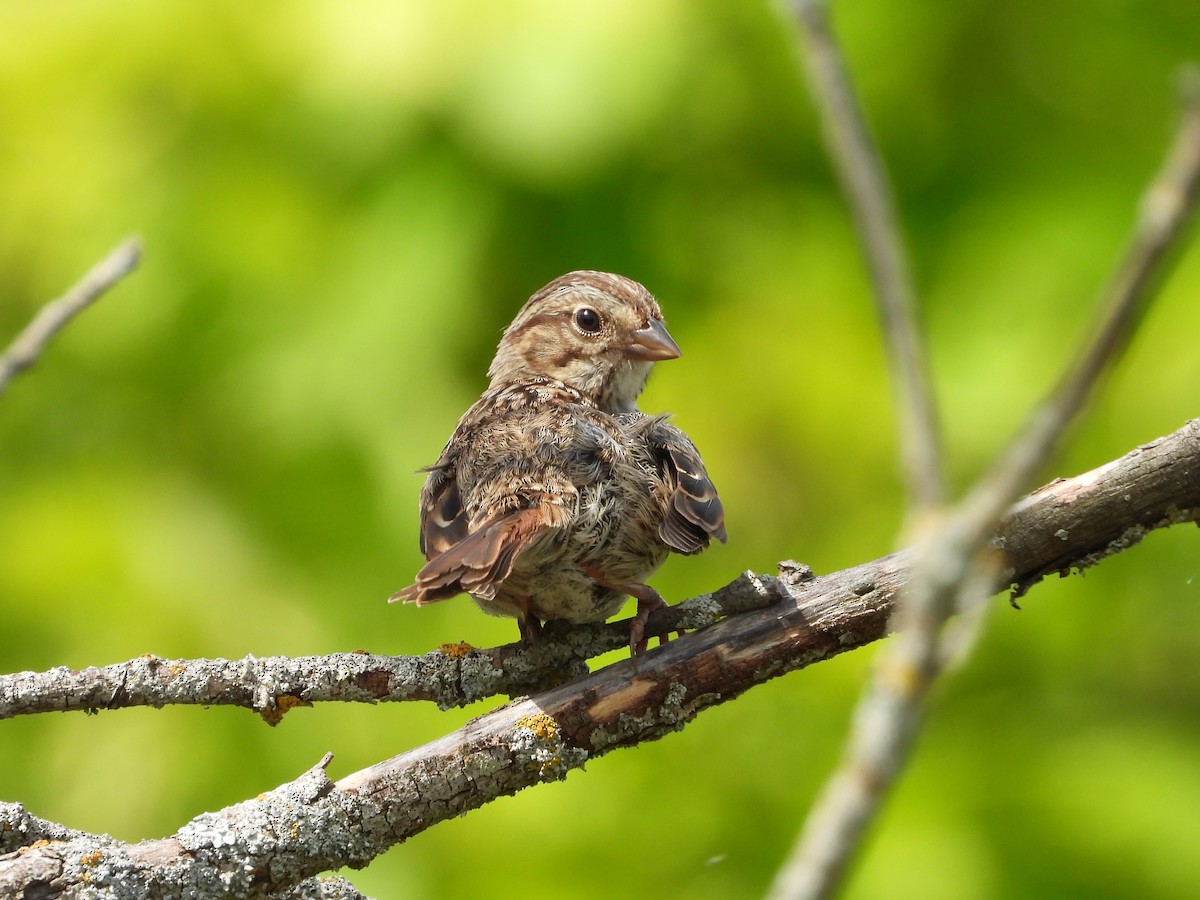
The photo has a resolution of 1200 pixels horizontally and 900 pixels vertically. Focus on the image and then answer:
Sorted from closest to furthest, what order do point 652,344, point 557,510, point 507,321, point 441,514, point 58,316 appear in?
point 58,316
point 557,510
point 441,514
point 652,344
point 507,321

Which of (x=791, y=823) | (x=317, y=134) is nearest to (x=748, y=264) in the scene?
(x=317, y=134)

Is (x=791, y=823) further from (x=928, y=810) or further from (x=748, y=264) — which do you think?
(x=748, y=264)

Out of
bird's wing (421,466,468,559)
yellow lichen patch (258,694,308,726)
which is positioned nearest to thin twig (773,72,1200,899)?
yellow lichen patch (258,694,308,726)

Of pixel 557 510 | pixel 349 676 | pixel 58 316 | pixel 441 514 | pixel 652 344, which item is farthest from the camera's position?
pixel 652 344

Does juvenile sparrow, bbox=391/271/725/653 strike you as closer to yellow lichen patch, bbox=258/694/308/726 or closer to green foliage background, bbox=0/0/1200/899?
yellow lichen patch, bbox=258/694/308/726

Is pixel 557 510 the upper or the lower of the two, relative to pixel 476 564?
upper

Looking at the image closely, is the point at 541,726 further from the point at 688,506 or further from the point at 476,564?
the point at 688,506

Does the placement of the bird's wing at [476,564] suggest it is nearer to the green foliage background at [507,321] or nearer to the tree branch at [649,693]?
the tree branch at [649,693]

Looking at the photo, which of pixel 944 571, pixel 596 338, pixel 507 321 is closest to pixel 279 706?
pixel 596 338
